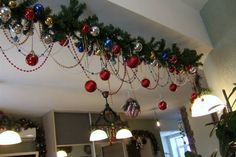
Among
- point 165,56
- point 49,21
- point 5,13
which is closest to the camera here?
point 5,13

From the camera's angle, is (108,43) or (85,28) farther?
(108,43)

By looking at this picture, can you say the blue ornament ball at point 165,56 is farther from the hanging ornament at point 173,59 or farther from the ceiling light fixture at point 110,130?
the ceiling light fixture at point 110,130

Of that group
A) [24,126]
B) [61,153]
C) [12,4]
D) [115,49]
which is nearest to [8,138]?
[24,126]

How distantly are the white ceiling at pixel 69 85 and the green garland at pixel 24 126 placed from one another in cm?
13

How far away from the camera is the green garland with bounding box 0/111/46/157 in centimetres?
404

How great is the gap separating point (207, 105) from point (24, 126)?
9.79ft

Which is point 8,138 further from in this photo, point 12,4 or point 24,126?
point 12,4

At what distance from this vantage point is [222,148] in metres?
2.17

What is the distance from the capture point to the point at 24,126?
4387 millimetres

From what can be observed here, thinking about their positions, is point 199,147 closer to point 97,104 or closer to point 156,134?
point 156,134

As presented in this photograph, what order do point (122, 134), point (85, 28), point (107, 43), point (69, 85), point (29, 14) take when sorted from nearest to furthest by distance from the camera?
point (29, 14) < point (85, 28) < point (107, 43) < point (69, 85) < point (122, 134)

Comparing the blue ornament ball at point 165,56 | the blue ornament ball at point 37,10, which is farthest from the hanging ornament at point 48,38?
the blue ornament ball at point 165,56

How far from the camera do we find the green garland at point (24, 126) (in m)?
4.04

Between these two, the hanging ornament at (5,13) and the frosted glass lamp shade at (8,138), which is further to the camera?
the frosted glass lamp shade at (8,138)
